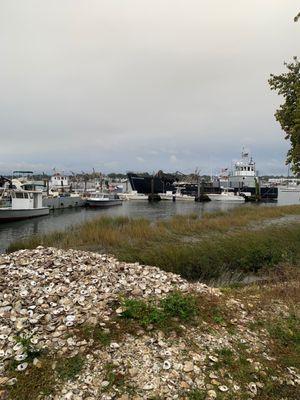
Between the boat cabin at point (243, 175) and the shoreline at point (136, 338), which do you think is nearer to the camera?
the shoreline at point (136, 338)

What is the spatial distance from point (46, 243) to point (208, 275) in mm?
9364

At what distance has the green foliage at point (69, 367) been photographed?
4.68m

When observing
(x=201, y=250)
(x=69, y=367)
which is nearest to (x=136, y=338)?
(x=69, y=367)

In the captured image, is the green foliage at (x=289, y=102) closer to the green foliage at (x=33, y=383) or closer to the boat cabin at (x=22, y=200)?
the green foliage at (x=33, y=383)

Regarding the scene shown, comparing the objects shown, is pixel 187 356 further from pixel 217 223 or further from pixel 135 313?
pixel 217 223

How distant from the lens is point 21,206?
150ft

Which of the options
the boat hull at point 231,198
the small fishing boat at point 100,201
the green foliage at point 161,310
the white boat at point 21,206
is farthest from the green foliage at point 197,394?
the boat hull at point 231,198

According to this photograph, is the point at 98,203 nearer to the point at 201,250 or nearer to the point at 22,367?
the point at 201,250

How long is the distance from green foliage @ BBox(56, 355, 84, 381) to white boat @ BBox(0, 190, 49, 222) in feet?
131

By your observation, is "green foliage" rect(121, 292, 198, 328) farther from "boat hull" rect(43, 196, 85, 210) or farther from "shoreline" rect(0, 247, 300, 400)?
"boat hull" rect(43, 196, 85, 210)

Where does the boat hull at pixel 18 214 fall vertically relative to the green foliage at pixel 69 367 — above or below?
below

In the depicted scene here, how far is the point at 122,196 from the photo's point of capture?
9631 centimetres

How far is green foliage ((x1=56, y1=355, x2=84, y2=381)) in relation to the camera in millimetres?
4675

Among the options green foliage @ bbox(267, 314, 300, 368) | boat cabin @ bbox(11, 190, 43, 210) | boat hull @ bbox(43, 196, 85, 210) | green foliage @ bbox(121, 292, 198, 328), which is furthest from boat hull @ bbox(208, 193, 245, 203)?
green foliage @ bbox(121, 292, 198, 328)
